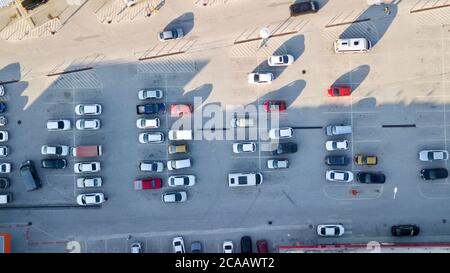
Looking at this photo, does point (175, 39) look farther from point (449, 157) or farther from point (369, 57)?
point (449, 157)

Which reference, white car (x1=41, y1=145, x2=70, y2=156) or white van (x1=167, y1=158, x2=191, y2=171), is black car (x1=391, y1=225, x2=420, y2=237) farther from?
white car (x1=41, y1=145, x2=70, y2=156)

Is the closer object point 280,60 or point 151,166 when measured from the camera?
point 280,60

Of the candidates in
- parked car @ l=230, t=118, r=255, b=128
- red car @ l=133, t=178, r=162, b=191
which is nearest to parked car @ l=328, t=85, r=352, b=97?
parked car @ l=230, t=118, r=255, b=128

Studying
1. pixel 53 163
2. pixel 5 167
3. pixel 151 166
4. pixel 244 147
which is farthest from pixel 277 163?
pixel 5 167

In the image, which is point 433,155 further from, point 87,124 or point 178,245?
point 87,124

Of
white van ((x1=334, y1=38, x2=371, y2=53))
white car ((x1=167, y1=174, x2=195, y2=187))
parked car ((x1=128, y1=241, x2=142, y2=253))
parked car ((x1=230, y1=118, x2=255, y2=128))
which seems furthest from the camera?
parked car ((x1=230, y1=118, x2=255, y2=128))

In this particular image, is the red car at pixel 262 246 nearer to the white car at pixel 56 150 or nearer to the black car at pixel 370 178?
the black car at pixel 370 178
